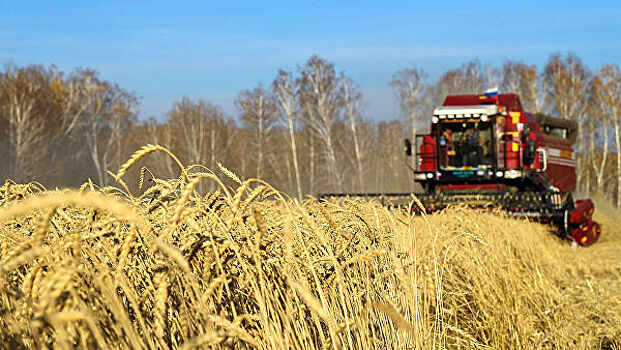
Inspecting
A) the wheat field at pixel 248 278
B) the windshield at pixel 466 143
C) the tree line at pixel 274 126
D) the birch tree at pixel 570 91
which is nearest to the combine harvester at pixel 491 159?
the windshield at pixel 466 143

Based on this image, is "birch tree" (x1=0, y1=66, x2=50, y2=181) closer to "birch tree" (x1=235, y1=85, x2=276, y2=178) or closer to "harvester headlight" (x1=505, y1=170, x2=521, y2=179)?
"birch tree" (x1=235, y1=85, x2=276, y2=178)

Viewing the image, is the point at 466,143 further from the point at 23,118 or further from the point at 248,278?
the point at 23,118

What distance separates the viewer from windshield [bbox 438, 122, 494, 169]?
14398 millimetres

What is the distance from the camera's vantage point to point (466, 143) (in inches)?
570

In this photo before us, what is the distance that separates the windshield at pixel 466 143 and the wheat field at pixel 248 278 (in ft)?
22.1

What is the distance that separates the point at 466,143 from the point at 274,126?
998 inches

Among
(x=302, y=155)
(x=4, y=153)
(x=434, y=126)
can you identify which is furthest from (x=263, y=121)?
(x=434, y=126)

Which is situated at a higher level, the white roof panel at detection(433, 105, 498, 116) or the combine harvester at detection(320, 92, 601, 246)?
the white roof panel at detection(433, 105, 498, 116)

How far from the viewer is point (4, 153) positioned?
31516mm

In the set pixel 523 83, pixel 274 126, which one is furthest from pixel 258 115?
pixel 523 83

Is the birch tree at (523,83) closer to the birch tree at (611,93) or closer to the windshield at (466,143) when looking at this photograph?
the birch tree at (611,93)

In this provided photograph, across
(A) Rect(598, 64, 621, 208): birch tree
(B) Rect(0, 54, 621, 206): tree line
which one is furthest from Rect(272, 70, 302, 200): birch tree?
(A) Rect(598, 64, 621, 208): birch tree

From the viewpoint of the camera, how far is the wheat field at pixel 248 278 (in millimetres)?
1674

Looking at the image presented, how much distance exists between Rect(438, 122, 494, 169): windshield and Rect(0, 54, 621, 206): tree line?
18.3 meters
